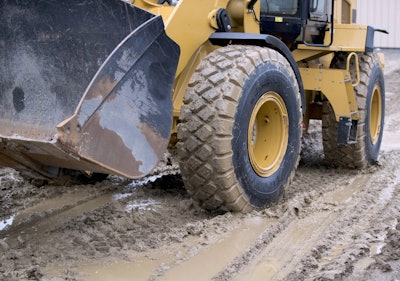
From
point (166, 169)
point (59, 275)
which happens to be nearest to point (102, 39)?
point (59, 275)

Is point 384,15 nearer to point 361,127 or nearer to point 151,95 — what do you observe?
point 361,127

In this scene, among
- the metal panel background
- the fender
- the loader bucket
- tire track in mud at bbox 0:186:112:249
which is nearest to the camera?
the loader bucket

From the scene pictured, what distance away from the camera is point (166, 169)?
6.06m

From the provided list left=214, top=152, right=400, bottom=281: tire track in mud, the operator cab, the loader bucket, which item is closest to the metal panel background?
the operator cab

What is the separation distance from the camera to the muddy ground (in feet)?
11.6

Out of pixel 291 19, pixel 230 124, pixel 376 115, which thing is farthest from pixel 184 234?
pixel 376 115

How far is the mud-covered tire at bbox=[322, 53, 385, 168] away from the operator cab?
1.73 ft

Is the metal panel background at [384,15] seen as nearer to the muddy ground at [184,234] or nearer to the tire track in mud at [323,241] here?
the muddy ground at [184,234]

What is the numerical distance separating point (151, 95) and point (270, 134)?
4.64 ft

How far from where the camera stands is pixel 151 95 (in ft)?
12.4

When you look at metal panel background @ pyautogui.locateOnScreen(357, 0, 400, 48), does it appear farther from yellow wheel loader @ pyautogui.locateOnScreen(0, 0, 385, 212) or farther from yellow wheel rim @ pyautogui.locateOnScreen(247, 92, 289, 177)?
yellow wheel rim @ pyautogui.locateOnScreen(247, 92, 289, 177)

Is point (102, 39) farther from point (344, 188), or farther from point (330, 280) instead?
point (344, 188)

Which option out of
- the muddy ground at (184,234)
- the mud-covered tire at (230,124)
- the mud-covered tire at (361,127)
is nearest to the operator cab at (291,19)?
the mud-covered tire at (361,127)

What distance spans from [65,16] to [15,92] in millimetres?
602
